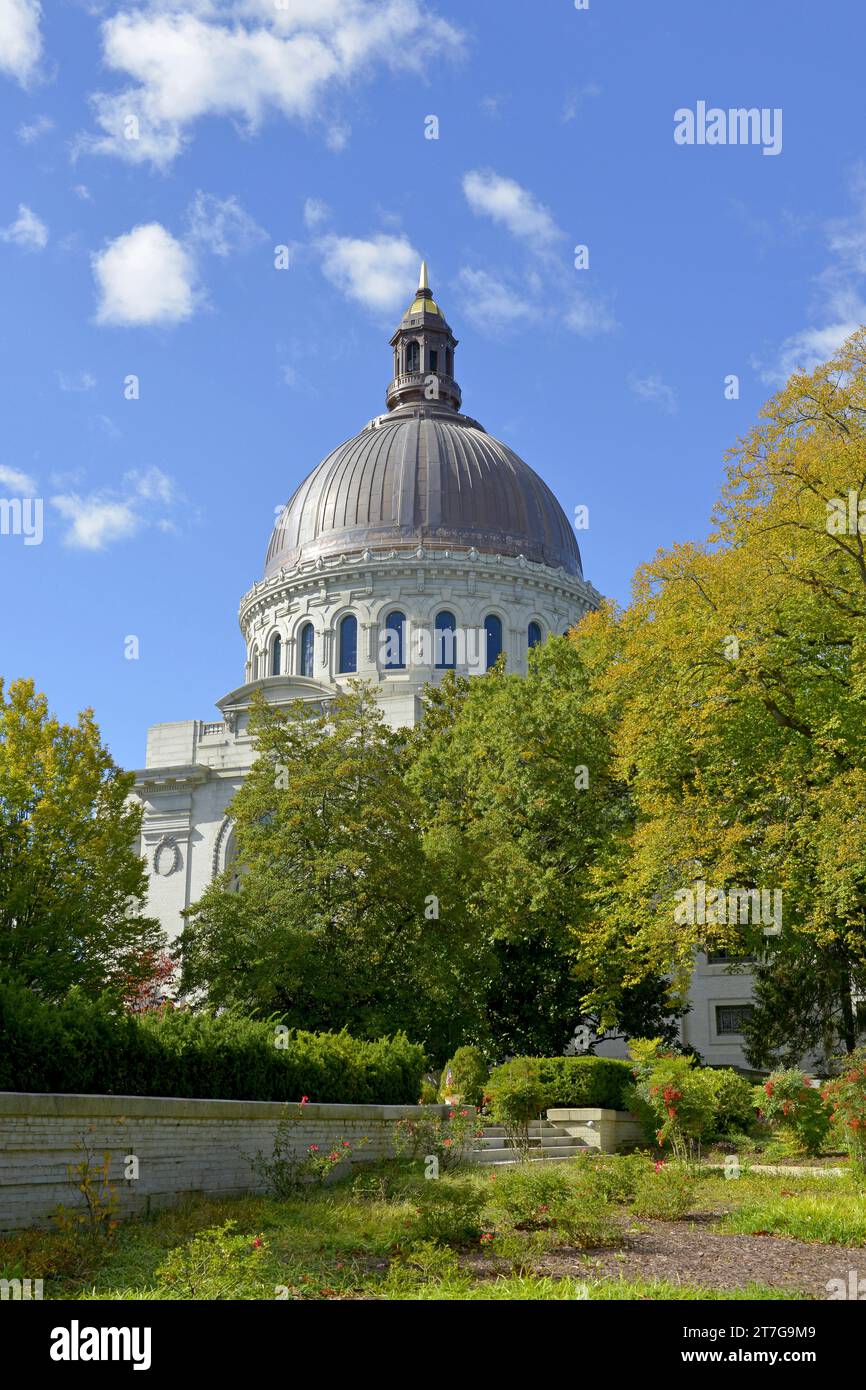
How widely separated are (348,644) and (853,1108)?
5004 cm

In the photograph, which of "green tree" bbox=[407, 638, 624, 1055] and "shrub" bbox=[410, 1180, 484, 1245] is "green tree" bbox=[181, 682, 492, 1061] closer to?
"green tree" bbox=[407, 638, 624, 1055]

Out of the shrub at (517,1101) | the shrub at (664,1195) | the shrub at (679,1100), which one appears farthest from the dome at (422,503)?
the shrub at (664,1195)

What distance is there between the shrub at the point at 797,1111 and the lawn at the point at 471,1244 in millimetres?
4296

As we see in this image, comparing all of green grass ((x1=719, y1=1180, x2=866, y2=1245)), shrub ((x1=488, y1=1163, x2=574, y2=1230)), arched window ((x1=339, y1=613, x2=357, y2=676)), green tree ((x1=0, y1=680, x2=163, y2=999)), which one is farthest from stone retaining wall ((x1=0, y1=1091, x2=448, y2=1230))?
arched window ((x1=339, y1=613, x2=357, y2=676))

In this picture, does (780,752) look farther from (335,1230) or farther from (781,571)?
(335,1230)

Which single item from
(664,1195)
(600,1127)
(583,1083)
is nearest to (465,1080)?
(583,1083)

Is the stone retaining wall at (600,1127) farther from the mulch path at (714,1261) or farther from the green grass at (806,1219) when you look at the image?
the mulch path at (714,1261)

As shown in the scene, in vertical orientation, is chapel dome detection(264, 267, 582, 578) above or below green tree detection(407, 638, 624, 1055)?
above

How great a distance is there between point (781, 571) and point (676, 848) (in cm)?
536

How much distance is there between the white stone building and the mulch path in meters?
45.3

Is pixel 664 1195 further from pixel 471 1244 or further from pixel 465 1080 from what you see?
pixel 465 1080

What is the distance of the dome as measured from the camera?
225ft

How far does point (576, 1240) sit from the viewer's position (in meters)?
13.0
